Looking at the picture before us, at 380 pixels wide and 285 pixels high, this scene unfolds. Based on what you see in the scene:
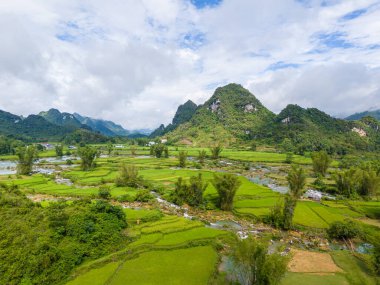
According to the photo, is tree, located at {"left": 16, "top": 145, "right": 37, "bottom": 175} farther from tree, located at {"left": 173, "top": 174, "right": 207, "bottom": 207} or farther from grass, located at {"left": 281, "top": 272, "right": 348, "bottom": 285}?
grass, located at {"left": 281, "top": 272, "right": 348, "bottom": 285}

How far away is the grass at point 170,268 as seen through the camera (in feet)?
64.0

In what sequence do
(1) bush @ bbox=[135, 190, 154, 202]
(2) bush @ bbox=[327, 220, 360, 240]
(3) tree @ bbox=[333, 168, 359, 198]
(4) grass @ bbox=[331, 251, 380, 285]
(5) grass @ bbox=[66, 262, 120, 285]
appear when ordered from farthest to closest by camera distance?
1. (3) tree @ bbox=[333, 168, 359, 198]
2. (1) bush @ bbox=[135, 190, 154, 202]
3. (2) bush @ bbox=[327, 220, 360, 240]
4. (4) grass @ bbox=[331, 251, 380, 285]
5. (5) grass @ bbox=[66, 262, 120, 285]

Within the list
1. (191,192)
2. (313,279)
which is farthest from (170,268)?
(191,192)

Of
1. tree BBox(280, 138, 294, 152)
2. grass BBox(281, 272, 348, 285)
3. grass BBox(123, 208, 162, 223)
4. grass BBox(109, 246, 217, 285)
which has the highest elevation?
tree BBox(280, 138, 294, 152)

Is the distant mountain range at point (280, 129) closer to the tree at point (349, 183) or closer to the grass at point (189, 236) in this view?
the tree at point (349, 183)

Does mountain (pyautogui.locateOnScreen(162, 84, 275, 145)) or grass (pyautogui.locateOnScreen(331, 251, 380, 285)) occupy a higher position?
mountain (pyautogui.locateOnScreen(162, 84, 275, 145))

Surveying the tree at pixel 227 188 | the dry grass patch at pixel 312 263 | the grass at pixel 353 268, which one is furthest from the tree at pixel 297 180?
the dry grass patch at pixel 312 263

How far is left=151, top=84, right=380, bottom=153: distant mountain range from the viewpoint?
13212 cm

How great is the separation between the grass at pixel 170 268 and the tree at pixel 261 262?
5.12m

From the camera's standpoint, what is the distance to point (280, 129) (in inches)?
6068

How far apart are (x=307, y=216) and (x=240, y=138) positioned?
125236mm

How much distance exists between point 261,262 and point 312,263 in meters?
10.5

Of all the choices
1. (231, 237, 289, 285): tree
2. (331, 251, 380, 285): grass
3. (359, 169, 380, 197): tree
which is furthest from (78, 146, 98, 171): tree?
(359, 169, 380, 197): tree

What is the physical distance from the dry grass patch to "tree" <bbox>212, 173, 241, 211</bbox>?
41.8 feet
